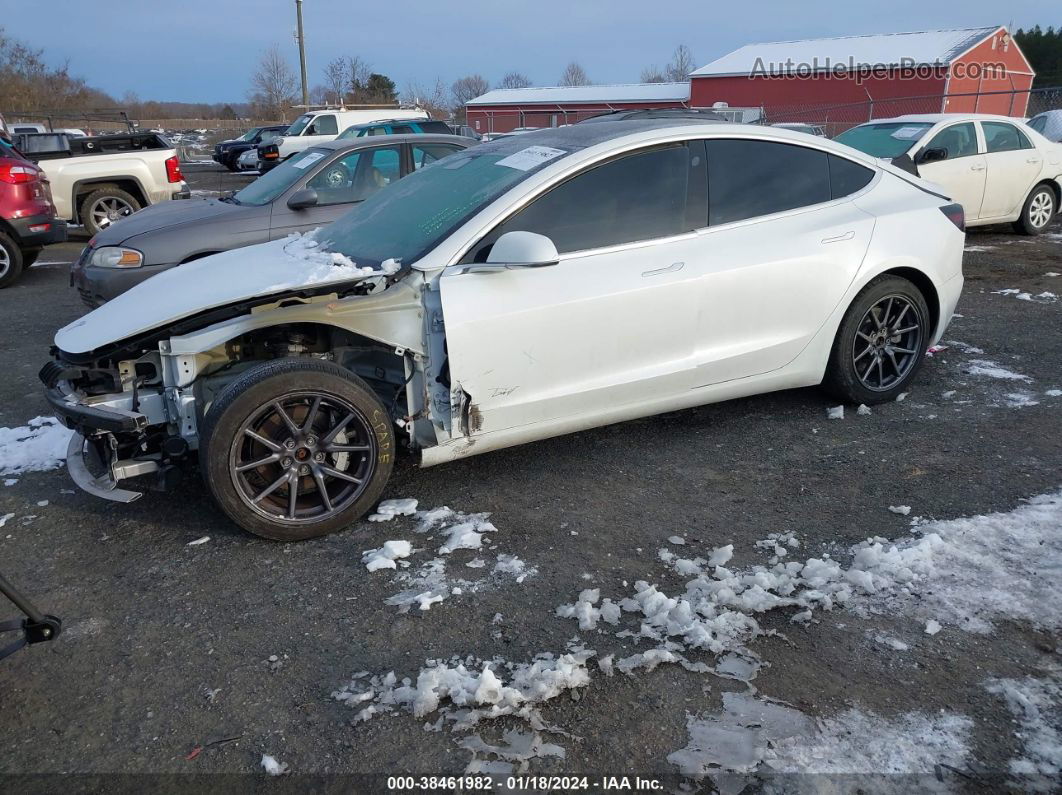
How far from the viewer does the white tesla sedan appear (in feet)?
11.8

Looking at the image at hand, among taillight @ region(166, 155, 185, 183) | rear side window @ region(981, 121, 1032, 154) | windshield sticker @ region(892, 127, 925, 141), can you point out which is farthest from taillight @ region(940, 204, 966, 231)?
taillight @ region(166, 155, 185, 183)

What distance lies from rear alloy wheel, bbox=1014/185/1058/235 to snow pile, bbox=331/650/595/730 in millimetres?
11052

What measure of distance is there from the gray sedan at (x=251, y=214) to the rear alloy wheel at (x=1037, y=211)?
26.8ft

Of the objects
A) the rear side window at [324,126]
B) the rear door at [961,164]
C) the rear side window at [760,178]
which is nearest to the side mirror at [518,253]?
the rear side window at [760,178]

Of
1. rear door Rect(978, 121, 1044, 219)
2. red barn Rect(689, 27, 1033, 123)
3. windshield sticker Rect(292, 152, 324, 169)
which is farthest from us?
red barn Rect(689, 27, 1033, 123)

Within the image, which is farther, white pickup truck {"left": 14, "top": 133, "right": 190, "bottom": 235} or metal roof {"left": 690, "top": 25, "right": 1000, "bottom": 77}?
metal roof {"left": 690, "top": 25, "right": 1000, "bottom": 77}

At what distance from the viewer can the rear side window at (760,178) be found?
4352mm

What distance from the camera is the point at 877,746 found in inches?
93.1

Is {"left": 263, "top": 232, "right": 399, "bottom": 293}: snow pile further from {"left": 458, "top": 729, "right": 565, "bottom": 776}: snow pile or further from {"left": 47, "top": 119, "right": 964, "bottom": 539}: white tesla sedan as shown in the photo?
{"left": 458, "top": 729, "right": 565, "bottom": 776}: snow pile

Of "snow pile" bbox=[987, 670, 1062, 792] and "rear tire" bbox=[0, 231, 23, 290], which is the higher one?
"rear tire" bbox=[0, 231, 23, 290]

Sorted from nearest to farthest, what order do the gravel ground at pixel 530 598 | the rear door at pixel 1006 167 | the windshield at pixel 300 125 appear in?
the gravel ground at pixel 530 598 < the rear door at pixel 1006 167 < the windshield at pixel 300 125

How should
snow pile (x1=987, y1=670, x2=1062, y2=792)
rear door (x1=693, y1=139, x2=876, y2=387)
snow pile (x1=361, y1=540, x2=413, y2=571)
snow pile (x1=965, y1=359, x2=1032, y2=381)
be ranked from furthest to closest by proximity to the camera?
snow pile (x1=965, y1=359, x2=1032, y2=381), rear door (x1=693, y1=139, x2=876, y2=387), snow pile (x1=361, y1=540, x2=413, y2=571), snow pile (x1=987, y1=670, x2=1062, y2=792)

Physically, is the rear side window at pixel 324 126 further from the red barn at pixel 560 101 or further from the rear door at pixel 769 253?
the rear door at pixel 769 253

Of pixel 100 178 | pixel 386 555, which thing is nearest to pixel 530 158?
pixel 386 555
